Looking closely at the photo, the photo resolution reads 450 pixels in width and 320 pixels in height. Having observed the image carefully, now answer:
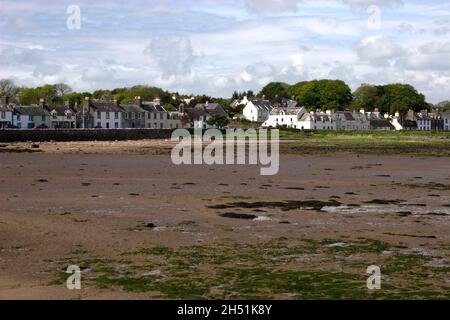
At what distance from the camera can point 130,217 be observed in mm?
16203

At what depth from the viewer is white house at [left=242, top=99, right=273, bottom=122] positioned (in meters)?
129

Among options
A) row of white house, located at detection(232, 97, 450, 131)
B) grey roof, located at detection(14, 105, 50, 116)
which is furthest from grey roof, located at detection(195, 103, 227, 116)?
grey roof, located at detection(14, 105, 50, 116)

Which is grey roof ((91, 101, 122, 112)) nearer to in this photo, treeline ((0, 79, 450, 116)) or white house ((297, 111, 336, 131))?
treeline ((0, 79, 450, 116))

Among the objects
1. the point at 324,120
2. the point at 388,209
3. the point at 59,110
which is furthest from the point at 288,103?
the point at 388,209

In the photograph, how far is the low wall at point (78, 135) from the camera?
211 feet

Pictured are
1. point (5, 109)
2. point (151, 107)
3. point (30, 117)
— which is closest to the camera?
point (5, 109)

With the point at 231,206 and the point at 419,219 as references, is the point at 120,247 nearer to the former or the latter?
the point at 231,206

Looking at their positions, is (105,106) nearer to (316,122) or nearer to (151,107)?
(151,107)

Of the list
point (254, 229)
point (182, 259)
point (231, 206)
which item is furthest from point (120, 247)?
point (231, 206)

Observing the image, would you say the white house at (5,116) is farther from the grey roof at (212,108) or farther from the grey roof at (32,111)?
the grey roof at (212,108)

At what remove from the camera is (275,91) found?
165000 mm

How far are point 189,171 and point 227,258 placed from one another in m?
19.5

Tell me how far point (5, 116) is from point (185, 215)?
227 ft

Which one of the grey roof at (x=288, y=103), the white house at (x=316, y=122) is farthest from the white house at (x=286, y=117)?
the grey roof at (x=288, y=103)
